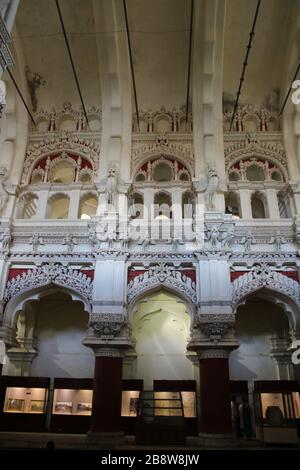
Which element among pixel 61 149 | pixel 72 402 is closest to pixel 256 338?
pixel 72 402

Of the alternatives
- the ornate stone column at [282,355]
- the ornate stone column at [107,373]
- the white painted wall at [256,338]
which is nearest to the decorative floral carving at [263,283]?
the white painted wall at [256,338]

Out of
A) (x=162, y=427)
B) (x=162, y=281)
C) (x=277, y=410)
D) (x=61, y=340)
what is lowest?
(x=162, y=427)

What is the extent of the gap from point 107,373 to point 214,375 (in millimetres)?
3475

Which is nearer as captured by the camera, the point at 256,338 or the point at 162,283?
the point at 162,283

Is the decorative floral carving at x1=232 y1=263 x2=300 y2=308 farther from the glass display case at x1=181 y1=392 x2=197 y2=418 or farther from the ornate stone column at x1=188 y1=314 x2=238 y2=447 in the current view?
the glass display case at x1=181 y1=392 x2=197 y2=418

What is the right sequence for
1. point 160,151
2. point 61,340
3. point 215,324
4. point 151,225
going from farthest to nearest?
1. point 61,340
2. point 160,151
3. point 151,225
4. point 215,324

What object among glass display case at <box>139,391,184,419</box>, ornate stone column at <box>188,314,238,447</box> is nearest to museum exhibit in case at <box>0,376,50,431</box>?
glass display case at <box>139,391,184,419</box>

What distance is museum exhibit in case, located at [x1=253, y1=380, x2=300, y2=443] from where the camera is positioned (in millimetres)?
11445

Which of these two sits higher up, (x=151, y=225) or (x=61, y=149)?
(x=61, y=149)

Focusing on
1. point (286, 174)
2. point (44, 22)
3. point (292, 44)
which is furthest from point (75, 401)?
point (292, 44)

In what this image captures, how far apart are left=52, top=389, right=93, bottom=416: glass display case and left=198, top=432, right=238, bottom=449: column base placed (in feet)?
14.7

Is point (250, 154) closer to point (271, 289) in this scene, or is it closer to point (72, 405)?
point (271, 289)

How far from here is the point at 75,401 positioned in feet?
46.5

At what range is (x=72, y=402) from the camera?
46.5ft
